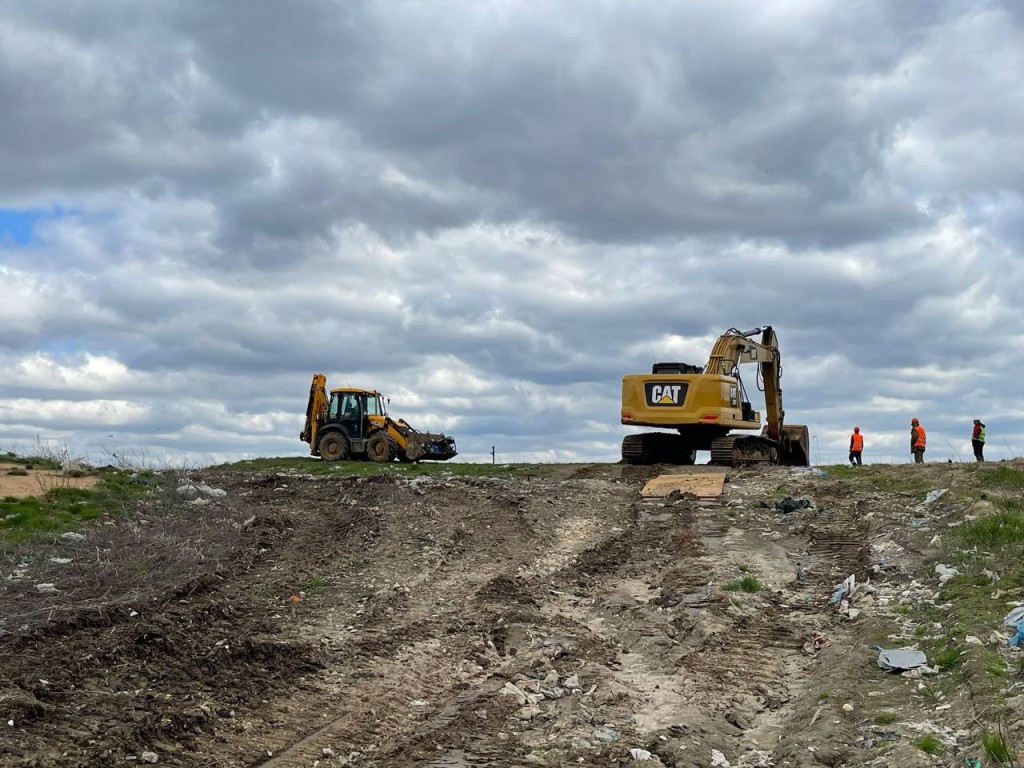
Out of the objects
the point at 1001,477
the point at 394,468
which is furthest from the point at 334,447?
the point at 1001,477

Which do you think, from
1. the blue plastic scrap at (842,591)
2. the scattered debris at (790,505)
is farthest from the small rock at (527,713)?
the scattered debris at (790,505)

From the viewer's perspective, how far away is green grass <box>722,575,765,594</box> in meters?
11.6

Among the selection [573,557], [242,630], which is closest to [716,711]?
[242,630]

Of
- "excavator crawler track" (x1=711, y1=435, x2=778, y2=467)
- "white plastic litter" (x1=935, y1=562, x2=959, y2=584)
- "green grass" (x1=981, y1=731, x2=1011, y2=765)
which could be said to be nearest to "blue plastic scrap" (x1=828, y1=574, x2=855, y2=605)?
"white plastic litter" (x1=935, y1=562, x2=959, y2=584)

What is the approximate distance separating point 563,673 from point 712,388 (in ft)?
61.6

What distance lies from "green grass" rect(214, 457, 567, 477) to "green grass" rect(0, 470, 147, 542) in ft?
28.7

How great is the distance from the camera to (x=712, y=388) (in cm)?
A: 2656

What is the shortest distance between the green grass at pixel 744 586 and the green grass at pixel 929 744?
5049 millimetres

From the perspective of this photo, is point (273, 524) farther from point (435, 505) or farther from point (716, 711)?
point (716, 711)

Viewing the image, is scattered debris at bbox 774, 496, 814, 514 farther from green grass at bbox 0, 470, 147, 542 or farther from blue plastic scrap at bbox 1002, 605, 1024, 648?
green grass at bbox 0, 470, 147, 542

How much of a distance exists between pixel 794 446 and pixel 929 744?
2392 cm

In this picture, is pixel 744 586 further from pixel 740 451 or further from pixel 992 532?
pixel 740 451

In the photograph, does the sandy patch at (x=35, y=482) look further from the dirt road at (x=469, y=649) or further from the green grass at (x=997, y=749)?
the green grass at (x=997, y=749)

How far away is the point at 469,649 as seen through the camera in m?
9.34
